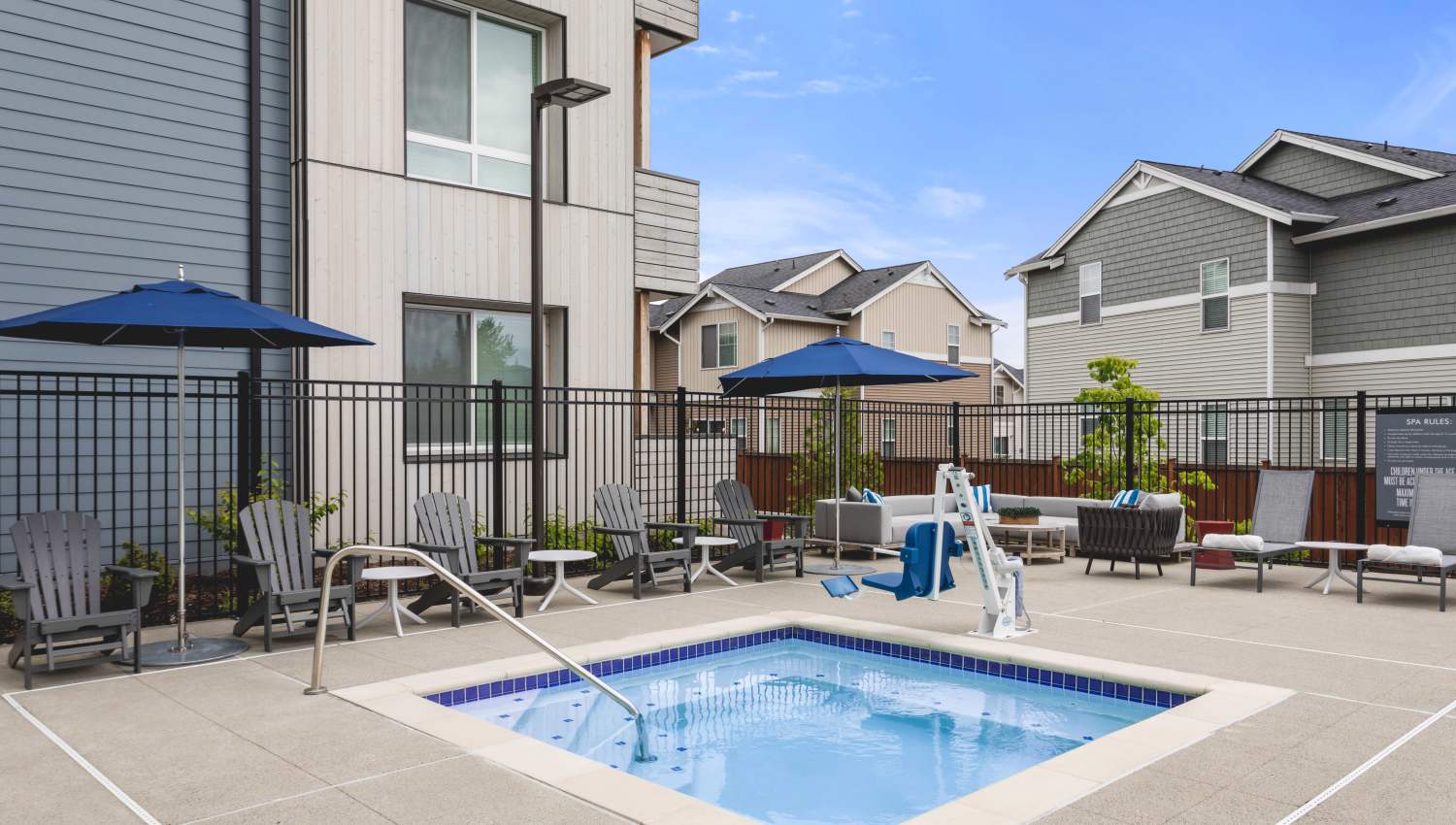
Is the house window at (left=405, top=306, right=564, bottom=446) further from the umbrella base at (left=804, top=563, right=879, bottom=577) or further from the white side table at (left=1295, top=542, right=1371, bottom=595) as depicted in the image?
the white side table at (left=1295, top=542, right=1371, bottom=595)

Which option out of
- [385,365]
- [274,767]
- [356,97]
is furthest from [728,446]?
[274,767]

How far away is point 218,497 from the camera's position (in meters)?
9.43

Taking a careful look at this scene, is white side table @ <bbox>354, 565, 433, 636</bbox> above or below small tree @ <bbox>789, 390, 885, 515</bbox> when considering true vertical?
below

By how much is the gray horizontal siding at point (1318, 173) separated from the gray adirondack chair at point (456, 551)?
19843mm

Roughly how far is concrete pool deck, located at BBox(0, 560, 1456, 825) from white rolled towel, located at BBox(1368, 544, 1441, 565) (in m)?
0.52

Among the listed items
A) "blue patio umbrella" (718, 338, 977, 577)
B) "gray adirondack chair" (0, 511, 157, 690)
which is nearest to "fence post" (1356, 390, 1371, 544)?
"blue patio umbrella" (718, 338, 977, 577)

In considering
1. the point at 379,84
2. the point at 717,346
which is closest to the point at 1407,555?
the point at 379,84

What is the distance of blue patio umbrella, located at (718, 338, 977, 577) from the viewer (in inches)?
392

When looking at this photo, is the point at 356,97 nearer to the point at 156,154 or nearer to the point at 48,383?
the point at 156,154

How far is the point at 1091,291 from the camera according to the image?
23453 millimetres

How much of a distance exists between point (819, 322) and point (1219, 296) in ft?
38.4

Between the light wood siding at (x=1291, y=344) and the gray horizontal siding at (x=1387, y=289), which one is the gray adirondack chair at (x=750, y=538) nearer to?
the light wood siding at (x=1291, y=344)

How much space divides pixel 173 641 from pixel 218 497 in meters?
2.57

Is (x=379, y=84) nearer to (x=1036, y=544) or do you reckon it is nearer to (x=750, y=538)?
(x=750, y=538)
